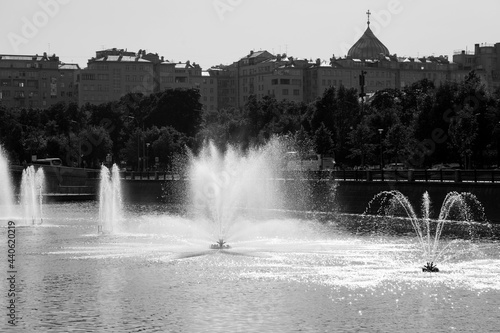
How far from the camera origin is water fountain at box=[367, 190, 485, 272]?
5265 cm

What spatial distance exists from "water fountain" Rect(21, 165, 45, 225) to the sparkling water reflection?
22925 mm

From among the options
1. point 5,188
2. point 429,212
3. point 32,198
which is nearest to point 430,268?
point 429,212

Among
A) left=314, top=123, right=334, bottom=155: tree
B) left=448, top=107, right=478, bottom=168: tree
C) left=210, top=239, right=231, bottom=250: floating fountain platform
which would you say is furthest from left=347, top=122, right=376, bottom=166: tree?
left=210, top=239, right=231, bottom=250: floating fountain platform

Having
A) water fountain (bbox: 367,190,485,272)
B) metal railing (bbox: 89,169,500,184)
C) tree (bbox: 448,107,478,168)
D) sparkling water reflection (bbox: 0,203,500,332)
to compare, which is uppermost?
tree (bbox: 448,107,478,168)

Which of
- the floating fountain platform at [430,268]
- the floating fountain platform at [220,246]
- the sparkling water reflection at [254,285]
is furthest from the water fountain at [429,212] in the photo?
the floating fountain platform at [220,246]

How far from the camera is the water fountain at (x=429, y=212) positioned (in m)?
52.7

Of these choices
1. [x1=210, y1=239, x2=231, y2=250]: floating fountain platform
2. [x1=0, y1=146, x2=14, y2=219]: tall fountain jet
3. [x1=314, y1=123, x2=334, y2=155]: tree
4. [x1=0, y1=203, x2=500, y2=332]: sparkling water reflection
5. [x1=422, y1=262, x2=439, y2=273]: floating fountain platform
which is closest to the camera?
[x1=0, y1=203, x2=500, y2=332]: sparkling water reflection

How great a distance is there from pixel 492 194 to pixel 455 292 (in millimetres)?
31154

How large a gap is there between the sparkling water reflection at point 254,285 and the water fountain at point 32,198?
22925 mm

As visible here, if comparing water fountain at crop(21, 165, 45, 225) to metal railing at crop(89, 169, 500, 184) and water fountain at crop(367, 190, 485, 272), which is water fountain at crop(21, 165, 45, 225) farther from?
water fountain at crop(367, 190, 485, 272)

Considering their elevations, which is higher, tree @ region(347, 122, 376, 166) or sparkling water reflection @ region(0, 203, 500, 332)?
tree @ region(347, 122, 376, 166)

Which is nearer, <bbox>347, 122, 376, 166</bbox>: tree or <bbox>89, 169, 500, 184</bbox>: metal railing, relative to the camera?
<bbox>89, 169, 500, 184</bbox>: metal railing

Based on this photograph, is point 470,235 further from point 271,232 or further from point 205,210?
point 205,210

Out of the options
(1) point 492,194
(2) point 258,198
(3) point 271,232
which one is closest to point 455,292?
(3) point 271,232
